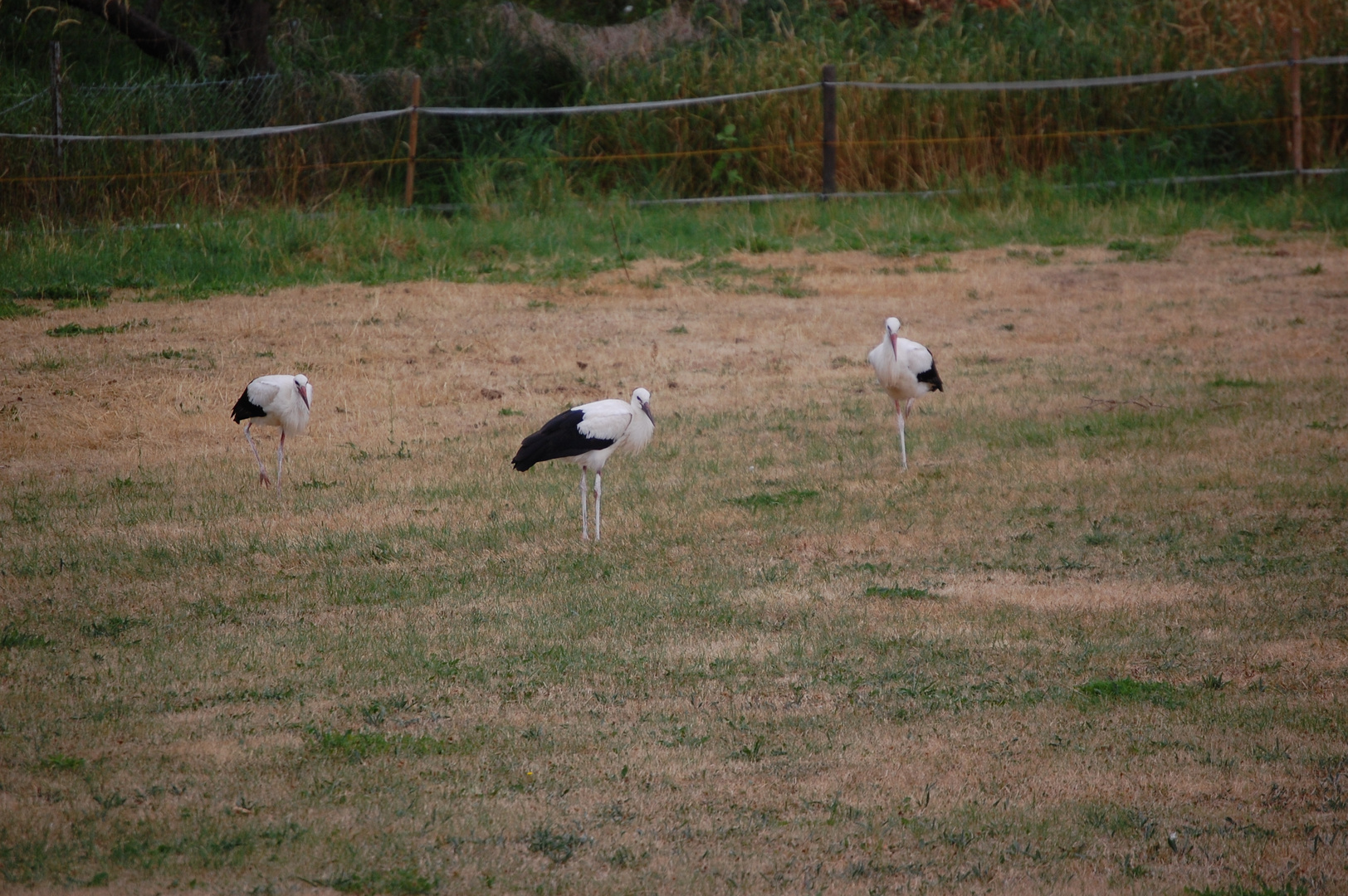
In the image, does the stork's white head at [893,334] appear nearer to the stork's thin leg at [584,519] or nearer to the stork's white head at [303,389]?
the stork's thin leg at [584,519]

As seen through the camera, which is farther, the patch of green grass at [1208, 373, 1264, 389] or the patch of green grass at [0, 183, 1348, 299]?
the patch of green grass at [0, 183, 1348, 299]

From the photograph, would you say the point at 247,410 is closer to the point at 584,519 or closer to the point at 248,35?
the point at 584,519

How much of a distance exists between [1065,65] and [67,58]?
13.9m

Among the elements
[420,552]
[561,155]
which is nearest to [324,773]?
[420,552]

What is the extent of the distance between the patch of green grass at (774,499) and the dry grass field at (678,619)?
3 cm

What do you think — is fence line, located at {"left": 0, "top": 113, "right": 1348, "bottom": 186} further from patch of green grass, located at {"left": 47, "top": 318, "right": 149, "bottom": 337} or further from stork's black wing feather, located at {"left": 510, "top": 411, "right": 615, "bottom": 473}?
stork's black wing feather, located at {"left": 510, "top": 411, "right": 615, "bottom": 473}

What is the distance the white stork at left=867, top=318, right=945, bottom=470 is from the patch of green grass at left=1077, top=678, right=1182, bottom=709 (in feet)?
12.3

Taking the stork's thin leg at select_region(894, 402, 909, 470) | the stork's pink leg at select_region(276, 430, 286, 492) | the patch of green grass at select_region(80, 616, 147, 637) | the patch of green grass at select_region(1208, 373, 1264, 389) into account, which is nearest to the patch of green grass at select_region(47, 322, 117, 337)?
the stork's pink leg at select_region(276, 430, 286, 492)

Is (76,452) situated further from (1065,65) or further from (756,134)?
(1065,65)

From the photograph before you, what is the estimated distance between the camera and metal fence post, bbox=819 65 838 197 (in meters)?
17.6

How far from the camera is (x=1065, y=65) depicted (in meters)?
18.9

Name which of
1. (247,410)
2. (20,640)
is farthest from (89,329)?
(20,640)

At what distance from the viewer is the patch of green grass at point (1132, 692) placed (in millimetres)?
5562

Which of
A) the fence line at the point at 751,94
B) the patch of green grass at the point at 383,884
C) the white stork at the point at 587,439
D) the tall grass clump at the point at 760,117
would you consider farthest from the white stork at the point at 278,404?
the tall grass clump at the point at 760,117
